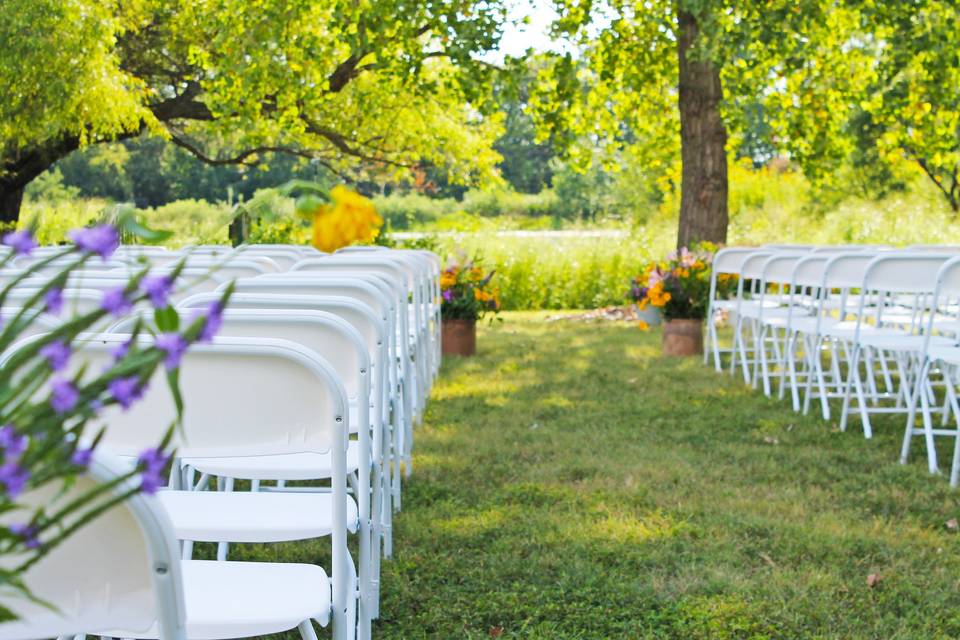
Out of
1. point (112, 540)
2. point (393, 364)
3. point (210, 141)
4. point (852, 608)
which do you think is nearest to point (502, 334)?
point (393, 364)

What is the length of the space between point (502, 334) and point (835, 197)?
1836 centimetres

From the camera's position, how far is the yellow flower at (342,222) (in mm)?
880

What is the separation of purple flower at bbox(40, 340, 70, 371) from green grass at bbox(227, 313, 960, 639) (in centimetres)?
231

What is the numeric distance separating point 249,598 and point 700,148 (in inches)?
401

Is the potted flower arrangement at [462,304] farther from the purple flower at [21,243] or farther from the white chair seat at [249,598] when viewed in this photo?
the purple flower at [21,243]

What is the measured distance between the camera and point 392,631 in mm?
2887

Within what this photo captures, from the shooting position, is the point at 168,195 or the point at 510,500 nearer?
the point at 510,500

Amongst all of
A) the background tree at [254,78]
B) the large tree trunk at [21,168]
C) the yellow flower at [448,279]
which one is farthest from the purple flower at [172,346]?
the large tree trunk at [21,168]

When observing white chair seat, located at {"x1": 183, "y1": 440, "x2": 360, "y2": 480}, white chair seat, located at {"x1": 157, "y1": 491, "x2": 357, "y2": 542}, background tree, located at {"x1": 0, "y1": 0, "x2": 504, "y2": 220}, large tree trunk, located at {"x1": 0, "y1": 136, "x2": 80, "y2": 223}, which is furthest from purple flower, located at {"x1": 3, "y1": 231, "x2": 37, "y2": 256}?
large tree trunk, located at {"x1": 0, "y1": 136, "x2": 80, "y2": 223}

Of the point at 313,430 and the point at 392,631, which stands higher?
the point at 313,430

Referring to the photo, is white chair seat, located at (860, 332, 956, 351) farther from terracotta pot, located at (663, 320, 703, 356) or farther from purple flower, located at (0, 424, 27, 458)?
purple flower, located at (0, 424, 27, 458)

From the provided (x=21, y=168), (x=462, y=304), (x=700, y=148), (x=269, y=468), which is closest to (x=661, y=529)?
(x=269, y=468)

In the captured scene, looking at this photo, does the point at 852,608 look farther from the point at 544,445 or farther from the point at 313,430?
the point at 544,445

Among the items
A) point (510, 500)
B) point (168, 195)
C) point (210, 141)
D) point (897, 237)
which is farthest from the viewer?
point (168, 195)
